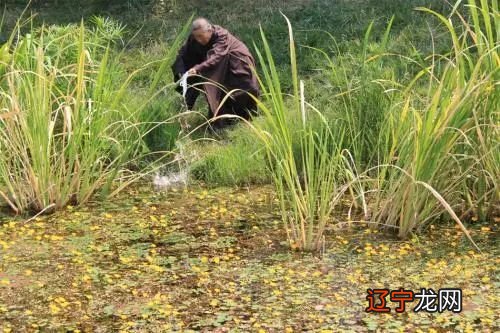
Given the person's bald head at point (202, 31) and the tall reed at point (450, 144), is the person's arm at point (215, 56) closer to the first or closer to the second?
the person's bald head at point (202, 31)

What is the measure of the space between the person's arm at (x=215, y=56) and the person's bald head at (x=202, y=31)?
3.9 inches

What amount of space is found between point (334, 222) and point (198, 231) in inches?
29.9

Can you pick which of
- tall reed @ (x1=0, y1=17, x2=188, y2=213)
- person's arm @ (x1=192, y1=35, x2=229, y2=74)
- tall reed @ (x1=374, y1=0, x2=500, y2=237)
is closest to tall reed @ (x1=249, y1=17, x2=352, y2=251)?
tall reed @ (x1=374, y1=0, x2=500, y2=237)

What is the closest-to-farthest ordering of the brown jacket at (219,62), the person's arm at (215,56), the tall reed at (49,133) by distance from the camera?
the tall reed at (49,133)
the person's arm at (215,56)
the brown jacket at (219,62)

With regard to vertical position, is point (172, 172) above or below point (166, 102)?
below

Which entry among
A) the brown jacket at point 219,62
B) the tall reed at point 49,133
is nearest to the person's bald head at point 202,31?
the brown jacket at point 219,62

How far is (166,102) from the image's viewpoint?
19.7 feet

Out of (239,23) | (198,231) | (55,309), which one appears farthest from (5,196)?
(239,23)

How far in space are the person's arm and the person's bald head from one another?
0.32ft

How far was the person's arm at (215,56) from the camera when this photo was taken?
6.63m

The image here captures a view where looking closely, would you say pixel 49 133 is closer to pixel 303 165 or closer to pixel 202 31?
pixel 303 165

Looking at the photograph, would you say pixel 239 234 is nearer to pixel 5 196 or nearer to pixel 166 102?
pixel 5 196

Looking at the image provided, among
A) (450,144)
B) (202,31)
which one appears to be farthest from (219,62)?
(450,144)

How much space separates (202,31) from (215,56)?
22 centimetres
